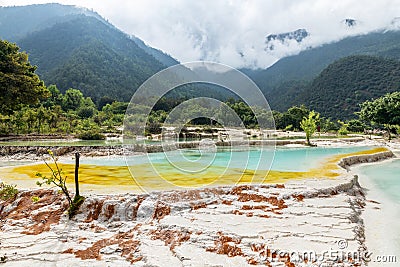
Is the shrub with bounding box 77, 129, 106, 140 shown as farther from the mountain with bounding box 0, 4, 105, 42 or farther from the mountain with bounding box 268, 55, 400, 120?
the mountain with bounding box 0, 4, 105, 42

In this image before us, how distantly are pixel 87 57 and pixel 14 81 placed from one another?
2615 inches

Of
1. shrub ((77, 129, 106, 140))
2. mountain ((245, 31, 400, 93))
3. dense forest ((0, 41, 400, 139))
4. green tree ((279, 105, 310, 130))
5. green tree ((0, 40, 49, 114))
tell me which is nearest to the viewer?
dense forest ((0, 41, 400, 139))

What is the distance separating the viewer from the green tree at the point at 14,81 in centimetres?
1627

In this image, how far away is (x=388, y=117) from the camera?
25297mm

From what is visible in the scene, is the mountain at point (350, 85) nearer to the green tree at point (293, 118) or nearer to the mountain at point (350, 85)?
the mountain at point (350, 85)

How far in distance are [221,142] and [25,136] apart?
15754 mm

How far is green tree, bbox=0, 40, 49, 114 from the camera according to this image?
1627cm

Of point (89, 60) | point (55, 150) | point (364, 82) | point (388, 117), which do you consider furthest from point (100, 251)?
point (89, 60)

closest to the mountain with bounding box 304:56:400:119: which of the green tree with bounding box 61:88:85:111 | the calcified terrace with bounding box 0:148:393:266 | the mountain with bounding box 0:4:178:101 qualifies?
the mountain with bounding box 0:4:178:101

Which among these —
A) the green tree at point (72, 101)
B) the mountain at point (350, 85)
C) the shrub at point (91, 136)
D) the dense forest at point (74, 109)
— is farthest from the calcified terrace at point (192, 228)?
the mountain at point (350, 85)

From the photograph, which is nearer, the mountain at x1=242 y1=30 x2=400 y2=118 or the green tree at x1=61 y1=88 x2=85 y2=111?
the green tree at x1=61 y1=88 x2=85 y2=111

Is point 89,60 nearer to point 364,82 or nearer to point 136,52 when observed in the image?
point 136,52

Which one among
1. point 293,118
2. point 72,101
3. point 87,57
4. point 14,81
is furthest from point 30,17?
point 14,81

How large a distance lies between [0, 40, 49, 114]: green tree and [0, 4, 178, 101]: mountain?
4658 centimetres
